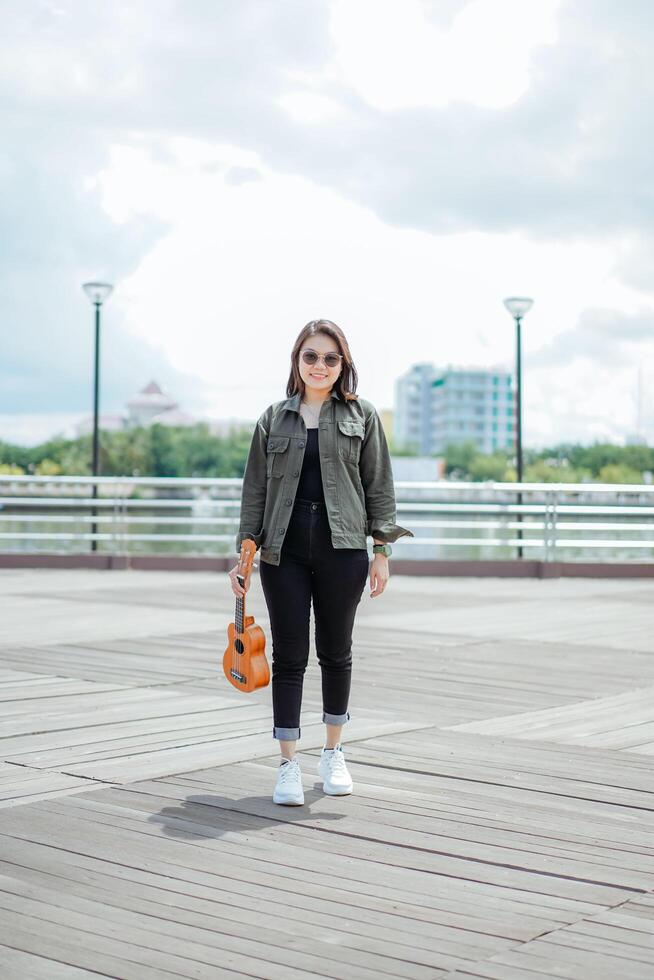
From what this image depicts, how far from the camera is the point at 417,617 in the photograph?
10.7 meters

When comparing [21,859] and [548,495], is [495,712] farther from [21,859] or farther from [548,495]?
[548,495]

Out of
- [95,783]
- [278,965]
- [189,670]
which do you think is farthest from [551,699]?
[278,965]

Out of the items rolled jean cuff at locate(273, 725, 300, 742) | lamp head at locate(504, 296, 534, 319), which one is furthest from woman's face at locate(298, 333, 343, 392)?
lamp head at locate(504, 296, 534, 319)

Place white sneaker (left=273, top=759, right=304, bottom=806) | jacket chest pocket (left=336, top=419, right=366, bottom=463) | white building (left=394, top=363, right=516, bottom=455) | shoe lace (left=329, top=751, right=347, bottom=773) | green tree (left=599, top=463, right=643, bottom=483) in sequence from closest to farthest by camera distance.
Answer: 1. white sneaker (left=273, top=759, right=304, bottom=806)
2. jacket chest pocket (left=336, top=419, right=366, bottom=463)
3. shoe lace (left=329, top=751, right=347, bottom=773)
4. green tree (left=599, top=463, right=643, bottom=483)
5. white building (left=394, top=363, right=516, bottom=455)

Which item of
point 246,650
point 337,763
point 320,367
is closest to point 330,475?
point 320,367

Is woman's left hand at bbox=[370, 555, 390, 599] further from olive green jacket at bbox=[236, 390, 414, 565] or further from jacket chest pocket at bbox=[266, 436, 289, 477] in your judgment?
jacket chest pocket at bbox=[266, 436, 289, 477]

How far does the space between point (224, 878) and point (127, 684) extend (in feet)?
11.5

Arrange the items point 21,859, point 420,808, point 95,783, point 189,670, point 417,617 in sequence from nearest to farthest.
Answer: point 21,859 → point 420,808 → point 95,783 → point 189,670 → point 417,617

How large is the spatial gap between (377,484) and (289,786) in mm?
1046

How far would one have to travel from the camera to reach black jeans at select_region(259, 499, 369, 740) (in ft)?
14.3

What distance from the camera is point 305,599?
4.40m

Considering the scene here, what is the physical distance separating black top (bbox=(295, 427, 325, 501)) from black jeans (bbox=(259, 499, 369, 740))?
25 mm

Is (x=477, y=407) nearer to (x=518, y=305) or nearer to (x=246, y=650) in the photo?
(x=518, y=305)

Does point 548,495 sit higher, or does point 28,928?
point 548,495
